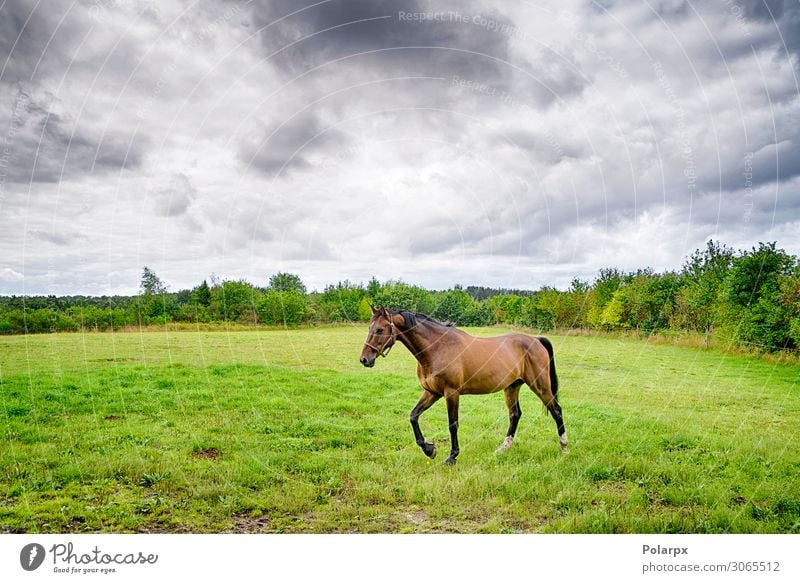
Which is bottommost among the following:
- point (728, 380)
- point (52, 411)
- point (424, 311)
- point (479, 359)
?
point (728, 380)

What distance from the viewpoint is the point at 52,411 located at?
9430mm

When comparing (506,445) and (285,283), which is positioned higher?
(285,283)

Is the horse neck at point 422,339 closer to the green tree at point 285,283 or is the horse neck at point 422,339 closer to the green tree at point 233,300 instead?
the green tree at point 285,283

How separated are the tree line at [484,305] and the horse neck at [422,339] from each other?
0.81ft

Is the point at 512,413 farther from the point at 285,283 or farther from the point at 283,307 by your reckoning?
the point at 283,307

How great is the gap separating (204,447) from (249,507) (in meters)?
2.47

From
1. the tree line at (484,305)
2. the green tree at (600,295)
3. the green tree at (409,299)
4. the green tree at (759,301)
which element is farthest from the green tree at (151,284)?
the green tree at (759,301)

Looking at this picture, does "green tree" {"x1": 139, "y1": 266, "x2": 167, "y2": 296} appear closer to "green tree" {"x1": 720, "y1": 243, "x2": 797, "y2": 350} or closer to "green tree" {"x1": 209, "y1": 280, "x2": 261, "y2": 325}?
"green tree" {"x1": 209, "y1": 280, "x2": 261, "y2": 325}

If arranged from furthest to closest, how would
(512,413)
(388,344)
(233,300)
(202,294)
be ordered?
(233,300)
(202,294)
(512,413)
(388,344)

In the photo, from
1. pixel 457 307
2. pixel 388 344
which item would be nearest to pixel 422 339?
pixel 457 307

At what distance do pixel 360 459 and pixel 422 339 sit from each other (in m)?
2.14

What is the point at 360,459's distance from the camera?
22.3 feet
